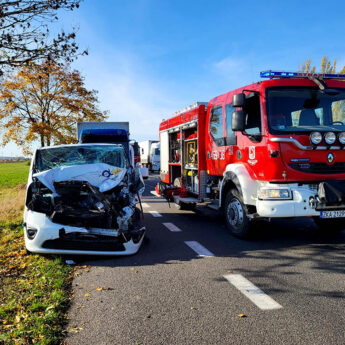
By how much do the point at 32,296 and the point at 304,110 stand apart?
16.5 ft

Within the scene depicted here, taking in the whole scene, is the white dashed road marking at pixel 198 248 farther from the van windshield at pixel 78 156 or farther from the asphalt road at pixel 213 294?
the van windshield at pixel 78 156

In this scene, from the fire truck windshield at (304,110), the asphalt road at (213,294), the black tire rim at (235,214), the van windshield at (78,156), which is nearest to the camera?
the asphalt road at (213,294)

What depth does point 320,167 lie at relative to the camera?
18.3 feet

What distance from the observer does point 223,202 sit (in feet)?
23.1

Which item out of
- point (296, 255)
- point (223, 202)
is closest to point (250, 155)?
point (223, 202)

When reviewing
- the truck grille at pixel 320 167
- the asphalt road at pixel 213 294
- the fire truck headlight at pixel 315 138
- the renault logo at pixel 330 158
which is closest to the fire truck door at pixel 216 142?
the asphalt road at pixel 213 294

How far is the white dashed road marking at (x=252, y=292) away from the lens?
344 centimetres

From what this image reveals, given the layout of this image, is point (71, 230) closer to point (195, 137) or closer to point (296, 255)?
point (296, 255)

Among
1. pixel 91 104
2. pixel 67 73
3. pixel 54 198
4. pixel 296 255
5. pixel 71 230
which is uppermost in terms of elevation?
pixel 67 73

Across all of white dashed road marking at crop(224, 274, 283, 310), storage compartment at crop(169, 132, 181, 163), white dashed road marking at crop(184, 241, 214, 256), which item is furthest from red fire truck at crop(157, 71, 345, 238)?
storage compartment at crop(169, 132, 181, 163)

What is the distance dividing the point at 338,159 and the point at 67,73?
19015 mm

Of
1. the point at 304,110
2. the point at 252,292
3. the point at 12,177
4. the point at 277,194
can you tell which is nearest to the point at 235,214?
the point at 277,194

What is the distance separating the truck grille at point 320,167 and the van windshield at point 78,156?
337 centimetres

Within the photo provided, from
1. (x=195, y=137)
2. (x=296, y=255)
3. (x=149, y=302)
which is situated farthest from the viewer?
(x=195, y=137)
